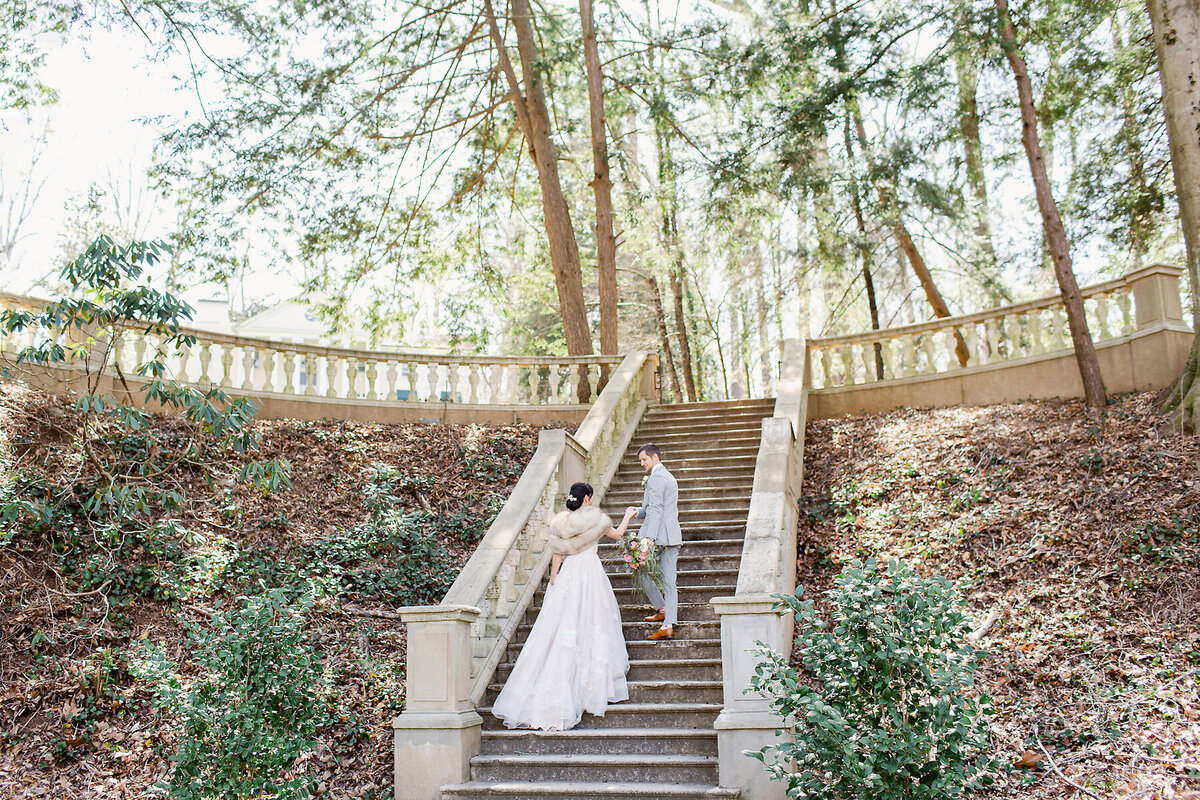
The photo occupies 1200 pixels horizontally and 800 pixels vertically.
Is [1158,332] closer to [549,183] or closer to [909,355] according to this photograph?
[909,355]

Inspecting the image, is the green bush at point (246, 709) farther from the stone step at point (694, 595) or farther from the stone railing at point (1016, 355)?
the stone railing at point (1016, 355)

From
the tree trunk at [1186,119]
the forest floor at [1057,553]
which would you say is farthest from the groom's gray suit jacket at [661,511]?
the tree trunk at [1186,119]

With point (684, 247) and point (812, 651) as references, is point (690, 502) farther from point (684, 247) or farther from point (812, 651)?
point (684, 247)

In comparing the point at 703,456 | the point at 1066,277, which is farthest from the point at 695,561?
the point at 1066,277

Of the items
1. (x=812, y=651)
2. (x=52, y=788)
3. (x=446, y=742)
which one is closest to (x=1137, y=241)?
(x=812, y=651)

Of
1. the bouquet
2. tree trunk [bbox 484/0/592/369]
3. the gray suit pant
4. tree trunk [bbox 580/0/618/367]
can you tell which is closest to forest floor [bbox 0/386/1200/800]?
the gray suit pant

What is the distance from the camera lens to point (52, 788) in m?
6.50

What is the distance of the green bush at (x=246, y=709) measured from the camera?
19.1 feet

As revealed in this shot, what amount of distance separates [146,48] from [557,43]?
243 inches

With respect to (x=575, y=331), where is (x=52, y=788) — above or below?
below

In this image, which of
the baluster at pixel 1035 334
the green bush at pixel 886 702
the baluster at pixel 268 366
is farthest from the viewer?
the baluster at pixel 268 366

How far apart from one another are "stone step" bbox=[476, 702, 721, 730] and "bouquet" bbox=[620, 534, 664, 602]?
1137 millimetres

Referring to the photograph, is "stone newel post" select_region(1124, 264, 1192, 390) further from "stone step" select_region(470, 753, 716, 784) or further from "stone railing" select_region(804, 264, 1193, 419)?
"stone step" select_region(470, 753, 716, 784)

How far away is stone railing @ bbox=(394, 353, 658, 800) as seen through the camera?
6645 millimetres
